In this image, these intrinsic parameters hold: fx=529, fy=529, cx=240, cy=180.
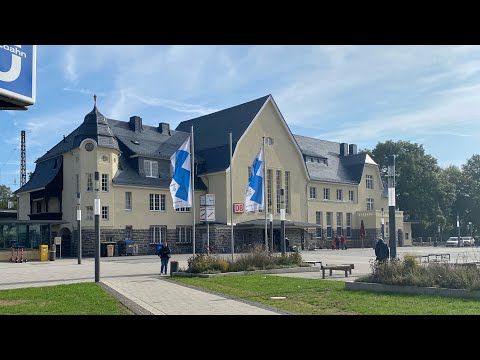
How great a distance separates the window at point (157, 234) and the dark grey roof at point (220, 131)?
7408 mm

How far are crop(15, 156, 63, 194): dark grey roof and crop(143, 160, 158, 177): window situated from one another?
7313mm

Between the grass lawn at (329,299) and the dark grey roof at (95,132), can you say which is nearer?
the grass lawn at (329,299)

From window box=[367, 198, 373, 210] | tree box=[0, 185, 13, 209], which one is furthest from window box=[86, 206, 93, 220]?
tree box=[0, 185, 13, 209]

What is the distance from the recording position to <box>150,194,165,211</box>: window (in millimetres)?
46500

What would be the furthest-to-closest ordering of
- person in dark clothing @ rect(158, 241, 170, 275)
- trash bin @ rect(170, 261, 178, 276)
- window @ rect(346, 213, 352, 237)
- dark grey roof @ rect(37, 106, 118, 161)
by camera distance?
1. window @ rect(346, 213, 352, 237)
2. dark grey roof @ rect(37, 106, 118, 161)
3. person in dark clothing @ rect(158, 241, 170, 275)
4. trash bin @ rect(170, 261, 178, 276)

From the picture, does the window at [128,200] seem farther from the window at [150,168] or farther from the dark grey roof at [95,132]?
the dark grey roof at [95,132]

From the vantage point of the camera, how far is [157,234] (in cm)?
4650

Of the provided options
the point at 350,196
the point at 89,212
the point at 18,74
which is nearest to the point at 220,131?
the point at 89,212

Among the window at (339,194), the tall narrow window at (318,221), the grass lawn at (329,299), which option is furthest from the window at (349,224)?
the grass lawn at (329,299)

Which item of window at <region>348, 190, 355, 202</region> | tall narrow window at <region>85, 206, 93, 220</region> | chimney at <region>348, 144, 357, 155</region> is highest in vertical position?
chimney at <region>348, 144, 357, 155</region>

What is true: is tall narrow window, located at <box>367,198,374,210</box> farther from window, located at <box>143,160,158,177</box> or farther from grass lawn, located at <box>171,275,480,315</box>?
grass lawn, located at <box>171,275,480,315</box>

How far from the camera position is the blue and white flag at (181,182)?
963 inches
